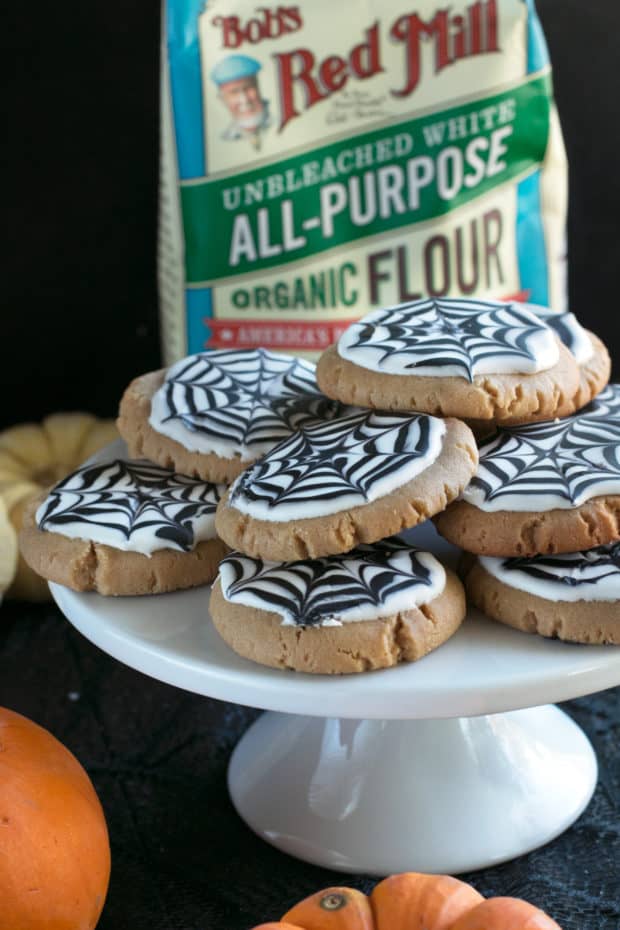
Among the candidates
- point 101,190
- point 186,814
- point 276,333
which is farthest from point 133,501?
point 101,190

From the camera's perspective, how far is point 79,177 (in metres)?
1.68

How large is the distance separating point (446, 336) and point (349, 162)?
25.2 inches

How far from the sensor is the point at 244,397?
1.03 metres

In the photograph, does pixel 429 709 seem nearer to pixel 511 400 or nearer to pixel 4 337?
pixel 511 400

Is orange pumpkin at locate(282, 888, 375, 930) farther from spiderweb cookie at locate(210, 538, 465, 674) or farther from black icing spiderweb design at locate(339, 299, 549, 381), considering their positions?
black icing spiderweb design at locate(339, 299, 549, 381)

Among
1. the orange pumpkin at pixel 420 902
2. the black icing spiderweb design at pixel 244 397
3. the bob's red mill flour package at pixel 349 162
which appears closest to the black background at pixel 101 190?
the bob's red mill flour package at pixel 349 162

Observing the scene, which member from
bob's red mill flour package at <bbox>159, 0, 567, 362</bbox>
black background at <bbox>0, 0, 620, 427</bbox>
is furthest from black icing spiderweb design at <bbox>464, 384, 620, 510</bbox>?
black background at <bbox>0, 0, 620, 427</bbox>

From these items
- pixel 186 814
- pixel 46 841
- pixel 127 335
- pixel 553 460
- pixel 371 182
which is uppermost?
pixel 371 182

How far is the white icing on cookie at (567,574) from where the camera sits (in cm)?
82

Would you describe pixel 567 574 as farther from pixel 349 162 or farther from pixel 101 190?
pixel 101 190

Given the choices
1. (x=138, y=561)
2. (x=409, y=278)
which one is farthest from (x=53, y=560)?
(x=409, y=278)

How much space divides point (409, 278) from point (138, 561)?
74cm

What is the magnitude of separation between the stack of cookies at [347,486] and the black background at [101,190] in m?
0.69

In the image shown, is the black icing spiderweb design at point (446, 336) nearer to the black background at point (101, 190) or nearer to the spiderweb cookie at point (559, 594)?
the spiderweb cookie at point (559, 594)
